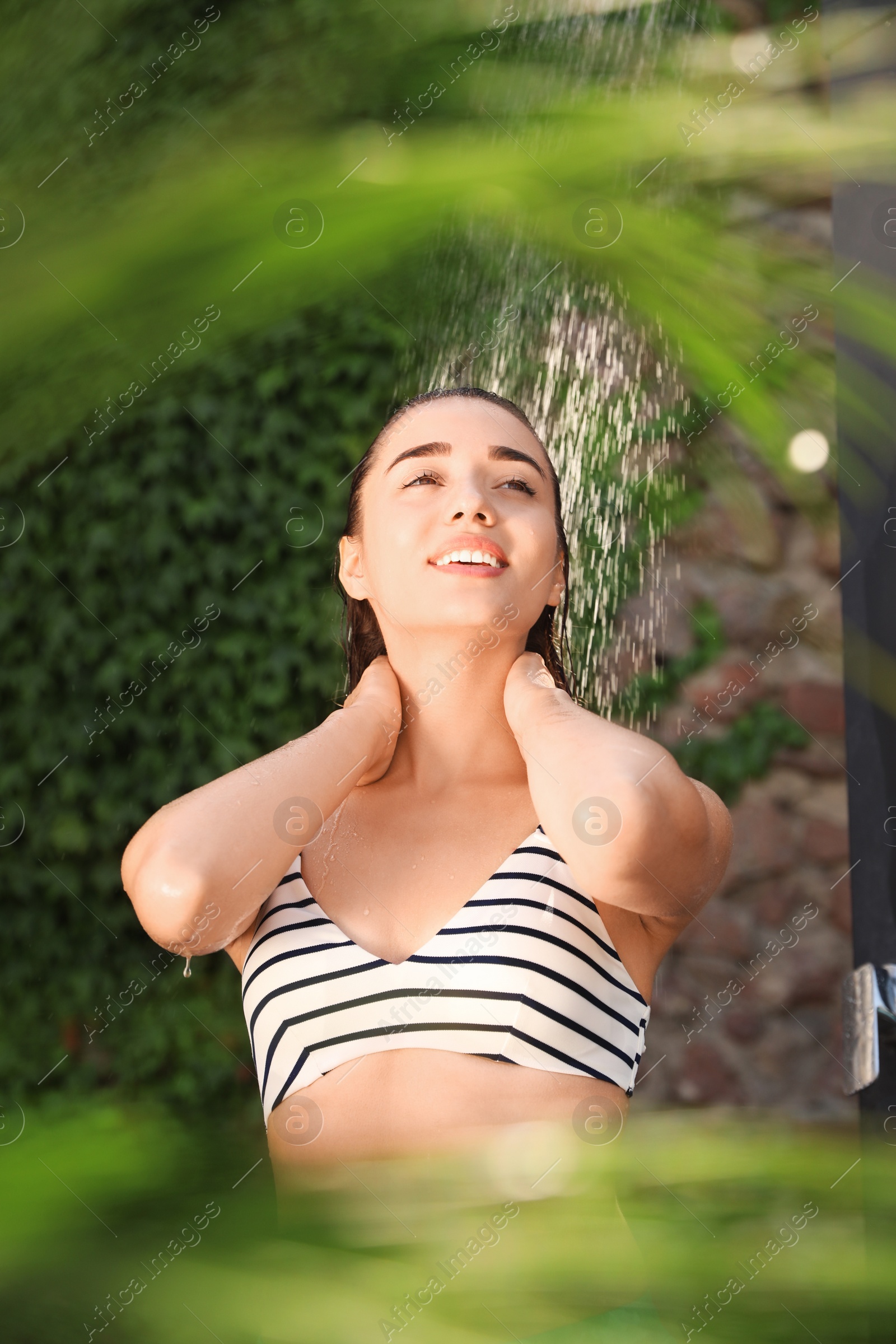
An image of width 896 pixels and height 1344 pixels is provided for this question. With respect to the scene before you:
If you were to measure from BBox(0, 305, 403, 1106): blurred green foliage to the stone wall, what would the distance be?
3.49ft

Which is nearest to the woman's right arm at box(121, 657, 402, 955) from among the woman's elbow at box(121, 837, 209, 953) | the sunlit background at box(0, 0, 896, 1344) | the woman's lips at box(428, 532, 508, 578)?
the woman's elbow at box(121, 837, 209, 953)

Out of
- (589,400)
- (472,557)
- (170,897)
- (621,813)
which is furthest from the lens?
(589,400)

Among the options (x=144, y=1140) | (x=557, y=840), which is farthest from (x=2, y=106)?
(x=557, y=840)

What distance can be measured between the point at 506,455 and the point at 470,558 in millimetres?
150

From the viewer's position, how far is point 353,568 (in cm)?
138

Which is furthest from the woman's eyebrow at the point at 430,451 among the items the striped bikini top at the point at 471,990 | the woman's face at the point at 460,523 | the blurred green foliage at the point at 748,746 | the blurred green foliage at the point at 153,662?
the blurred green foliage at the point at 748,746

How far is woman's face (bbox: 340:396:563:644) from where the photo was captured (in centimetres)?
114

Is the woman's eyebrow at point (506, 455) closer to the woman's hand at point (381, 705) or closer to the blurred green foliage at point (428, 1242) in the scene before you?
the woman's hand at point (381, 705)

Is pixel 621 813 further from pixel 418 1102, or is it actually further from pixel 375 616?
pixel 375 616

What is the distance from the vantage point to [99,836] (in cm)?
286

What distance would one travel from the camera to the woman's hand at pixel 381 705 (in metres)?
1.25

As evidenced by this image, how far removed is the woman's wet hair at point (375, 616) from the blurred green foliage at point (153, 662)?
4.49 feet

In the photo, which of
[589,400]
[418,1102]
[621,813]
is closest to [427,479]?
[621,813]

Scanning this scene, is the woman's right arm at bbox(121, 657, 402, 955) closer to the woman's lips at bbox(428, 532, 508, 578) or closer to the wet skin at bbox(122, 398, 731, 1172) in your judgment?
the wet skin at bbox(122, 398, 731, 1172)
